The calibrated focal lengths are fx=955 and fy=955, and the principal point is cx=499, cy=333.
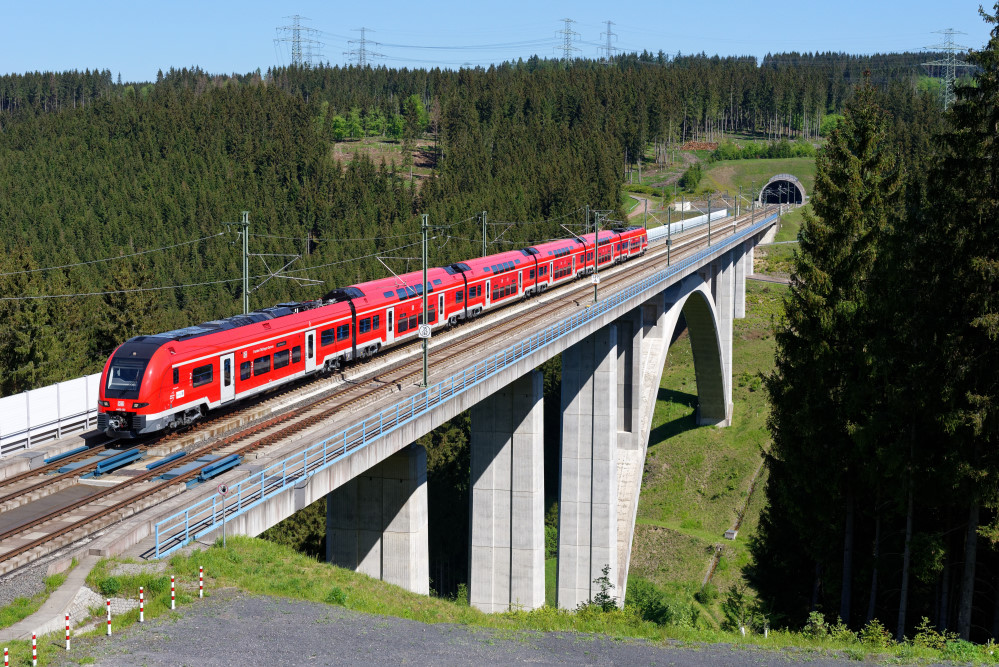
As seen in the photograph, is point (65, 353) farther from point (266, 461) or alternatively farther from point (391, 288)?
point (266, 461)

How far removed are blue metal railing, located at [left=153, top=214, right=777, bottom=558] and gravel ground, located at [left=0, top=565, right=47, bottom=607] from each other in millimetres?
2105

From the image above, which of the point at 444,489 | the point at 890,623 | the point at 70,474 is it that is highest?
the point at 70,474

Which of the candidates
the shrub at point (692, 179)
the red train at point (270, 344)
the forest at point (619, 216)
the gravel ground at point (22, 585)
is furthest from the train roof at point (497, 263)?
the shrub at point (692, 179)

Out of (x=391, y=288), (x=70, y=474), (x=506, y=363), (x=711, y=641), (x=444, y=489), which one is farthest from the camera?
(x=444, y=489)

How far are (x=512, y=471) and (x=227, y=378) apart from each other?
47.2 feet

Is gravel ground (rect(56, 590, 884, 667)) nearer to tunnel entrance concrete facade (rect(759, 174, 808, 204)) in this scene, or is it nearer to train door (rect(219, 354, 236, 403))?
train door (rect(219, 354, 236, 403))

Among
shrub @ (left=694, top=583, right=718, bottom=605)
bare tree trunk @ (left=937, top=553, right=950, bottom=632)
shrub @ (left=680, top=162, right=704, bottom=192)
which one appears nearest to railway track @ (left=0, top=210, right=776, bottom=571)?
bare tree trunk @ (left=937, top=553, right=950, bottom=632)

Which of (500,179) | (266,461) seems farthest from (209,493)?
(500,179)

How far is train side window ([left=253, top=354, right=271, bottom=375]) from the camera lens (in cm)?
3203

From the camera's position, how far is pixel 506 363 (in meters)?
35.2

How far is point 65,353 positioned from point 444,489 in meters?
32.1

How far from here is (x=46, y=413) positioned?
30.3 m

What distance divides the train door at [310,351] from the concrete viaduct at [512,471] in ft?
20.8

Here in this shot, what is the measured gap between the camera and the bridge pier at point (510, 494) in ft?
132
